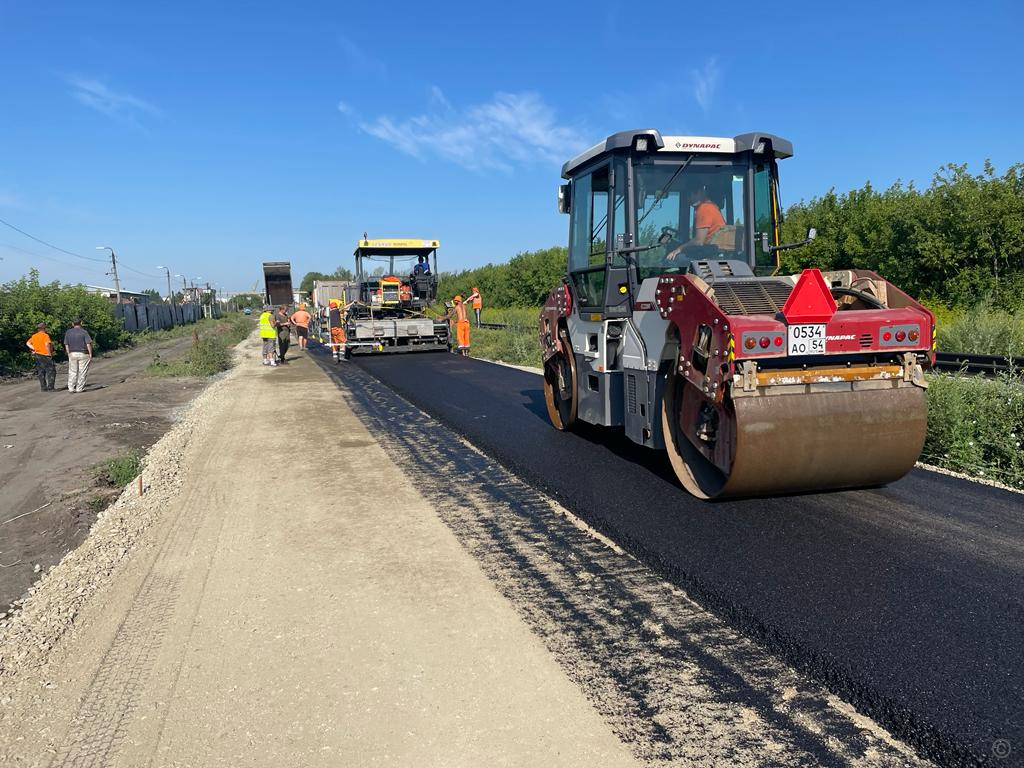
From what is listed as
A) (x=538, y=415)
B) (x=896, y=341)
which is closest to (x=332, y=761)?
(x=896, y=341)

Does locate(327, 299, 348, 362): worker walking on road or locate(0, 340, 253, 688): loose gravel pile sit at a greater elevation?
locate(327, 299, 348, 362): worker walking on road

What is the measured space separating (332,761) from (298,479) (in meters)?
4.03

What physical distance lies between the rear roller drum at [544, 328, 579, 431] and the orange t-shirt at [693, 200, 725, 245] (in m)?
1.90

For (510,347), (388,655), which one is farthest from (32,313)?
(388,655)

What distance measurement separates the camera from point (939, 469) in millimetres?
5781

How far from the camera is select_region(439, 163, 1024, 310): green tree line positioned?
54.3ft

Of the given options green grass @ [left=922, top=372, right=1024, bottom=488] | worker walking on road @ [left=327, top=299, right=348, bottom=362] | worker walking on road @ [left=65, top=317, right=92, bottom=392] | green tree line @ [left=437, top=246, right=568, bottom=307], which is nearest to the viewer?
green grass @ [left=922, top=372, right=1024, bottom=488]

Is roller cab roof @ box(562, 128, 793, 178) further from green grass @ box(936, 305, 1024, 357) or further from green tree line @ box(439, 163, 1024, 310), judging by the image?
green tree line @ box(439, 163, 1024, 310)

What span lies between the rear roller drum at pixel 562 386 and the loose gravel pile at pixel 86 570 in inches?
147

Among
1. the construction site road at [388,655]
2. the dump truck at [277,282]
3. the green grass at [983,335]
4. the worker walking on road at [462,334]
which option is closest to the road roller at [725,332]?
the construction site road at [388,655]

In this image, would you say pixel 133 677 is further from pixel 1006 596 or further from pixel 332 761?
pixel 1006 596

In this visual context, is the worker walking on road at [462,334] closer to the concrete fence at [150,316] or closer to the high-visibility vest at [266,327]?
the high-visibility vest at [266,327]

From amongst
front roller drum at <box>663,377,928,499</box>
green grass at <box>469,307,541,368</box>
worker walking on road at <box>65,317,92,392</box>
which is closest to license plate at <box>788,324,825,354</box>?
front roller drum at <box>663,377,928,499</box>

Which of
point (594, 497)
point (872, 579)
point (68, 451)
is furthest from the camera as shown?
point (68, 451)
